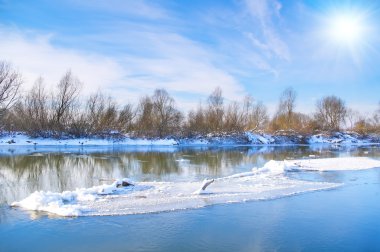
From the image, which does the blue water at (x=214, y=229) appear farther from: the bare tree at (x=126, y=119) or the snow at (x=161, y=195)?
the bare tree at (x=126, y=119)

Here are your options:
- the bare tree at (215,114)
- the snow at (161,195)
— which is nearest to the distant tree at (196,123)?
the bare tree at (215,114)

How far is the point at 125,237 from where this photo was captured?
7227 mm

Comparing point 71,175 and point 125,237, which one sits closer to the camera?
point 125,237

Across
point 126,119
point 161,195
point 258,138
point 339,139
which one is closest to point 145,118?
point 126,119

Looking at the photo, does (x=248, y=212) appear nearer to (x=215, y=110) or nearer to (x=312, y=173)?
(x=312, y=173)

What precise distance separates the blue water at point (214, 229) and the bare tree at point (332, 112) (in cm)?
6550

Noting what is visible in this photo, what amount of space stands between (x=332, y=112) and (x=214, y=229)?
2804 inches

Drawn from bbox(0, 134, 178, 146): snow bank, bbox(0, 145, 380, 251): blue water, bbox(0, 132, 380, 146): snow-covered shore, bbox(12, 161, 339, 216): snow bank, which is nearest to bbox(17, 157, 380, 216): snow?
bbox(12, 161, 339, 216): snow bank

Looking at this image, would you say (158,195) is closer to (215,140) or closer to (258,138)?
(215,140)

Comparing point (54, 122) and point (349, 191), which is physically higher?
point (54, 122)

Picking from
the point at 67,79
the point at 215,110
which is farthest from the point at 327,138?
the point at 67,79

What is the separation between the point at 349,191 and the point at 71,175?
10.7 m

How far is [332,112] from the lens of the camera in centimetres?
7331

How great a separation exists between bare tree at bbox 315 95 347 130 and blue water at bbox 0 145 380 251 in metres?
65.5
